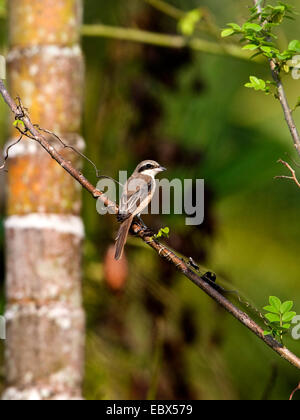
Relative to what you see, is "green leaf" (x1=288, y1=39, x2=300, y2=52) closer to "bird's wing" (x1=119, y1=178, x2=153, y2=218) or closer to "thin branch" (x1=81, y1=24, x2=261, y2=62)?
"bird's wing" (x1=119, y1=178, x2=153, y2=218)

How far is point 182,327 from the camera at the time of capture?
5074 mm

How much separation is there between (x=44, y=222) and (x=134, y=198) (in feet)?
1.94

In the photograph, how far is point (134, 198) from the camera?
9.07 feet

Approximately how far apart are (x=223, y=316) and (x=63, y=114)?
244 cm

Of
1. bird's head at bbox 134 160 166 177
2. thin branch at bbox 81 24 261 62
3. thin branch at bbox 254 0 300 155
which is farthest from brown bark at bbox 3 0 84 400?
thin branch at bbox 254 0 300 155

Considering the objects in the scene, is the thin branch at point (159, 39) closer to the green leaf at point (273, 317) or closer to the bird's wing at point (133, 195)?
the bird's wing at point (133, 195)

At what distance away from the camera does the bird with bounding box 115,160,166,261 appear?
2.56 metres

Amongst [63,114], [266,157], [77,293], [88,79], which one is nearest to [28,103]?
[63,114]

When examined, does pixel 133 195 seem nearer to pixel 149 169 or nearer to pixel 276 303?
pixel 149 169

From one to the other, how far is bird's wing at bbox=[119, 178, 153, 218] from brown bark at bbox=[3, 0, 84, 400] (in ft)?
1.22

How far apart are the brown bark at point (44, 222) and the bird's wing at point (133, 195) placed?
37 cm

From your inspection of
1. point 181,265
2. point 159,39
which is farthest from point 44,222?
point 159,39

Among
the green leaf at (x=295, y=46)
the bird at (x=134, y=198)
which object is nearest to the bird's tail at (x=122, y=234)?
the bird at (x=134, y=198)

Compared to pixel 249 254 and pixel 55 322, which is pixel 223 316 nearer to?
pixel 249 254
